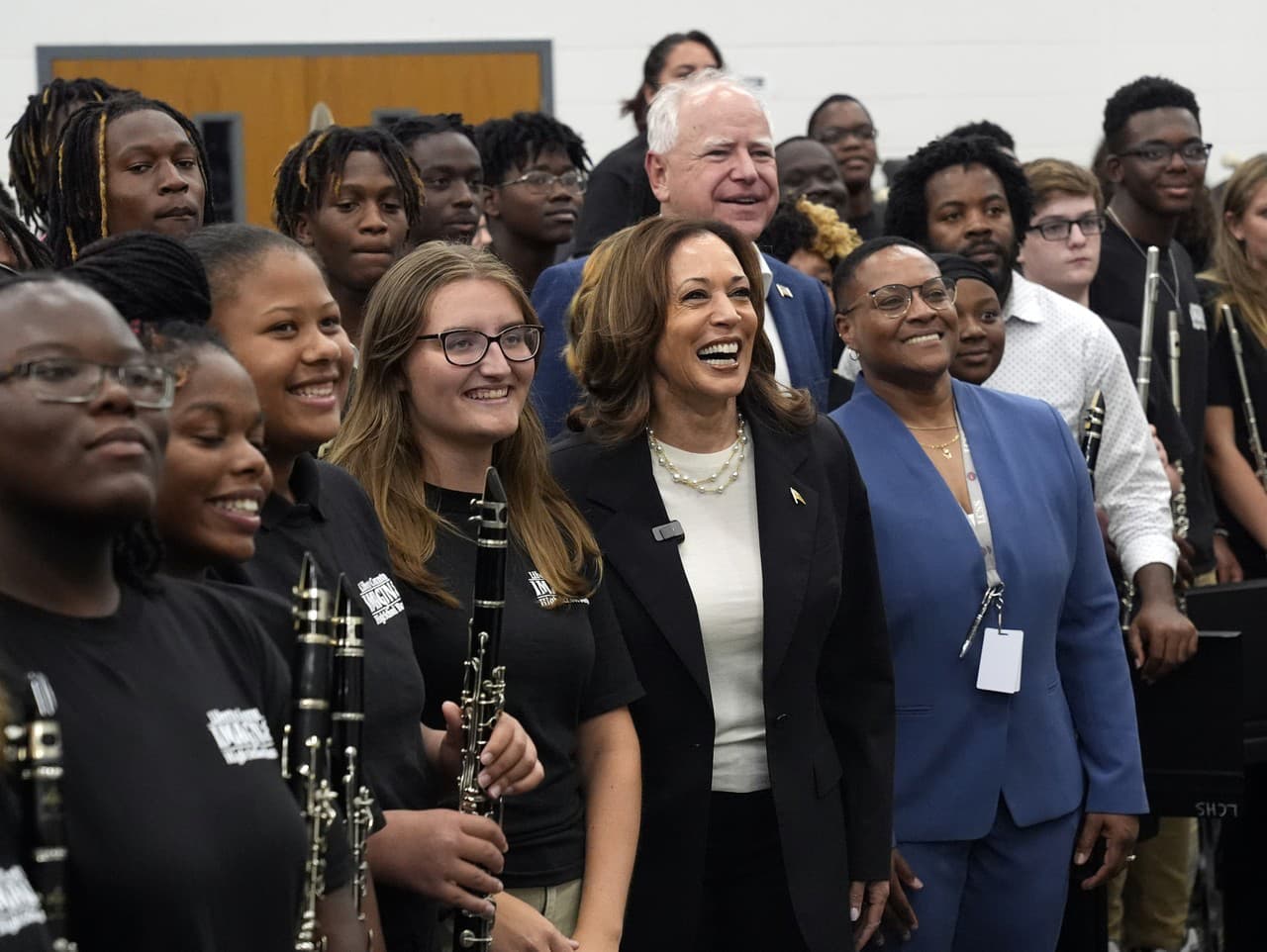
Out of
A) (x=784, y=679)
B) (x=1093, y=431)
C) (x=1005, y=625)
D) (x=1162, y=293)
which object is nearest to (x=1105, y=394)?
(x=1093, y=431)

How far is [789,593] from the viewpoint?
350cm

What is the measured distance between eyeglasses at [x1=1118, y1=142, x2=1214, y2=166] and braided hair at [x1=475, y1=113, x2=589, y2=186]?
188cm

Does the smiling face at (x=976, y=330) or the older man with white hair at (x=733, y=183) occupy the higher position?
the older man with white hair at (x=733, y=183)

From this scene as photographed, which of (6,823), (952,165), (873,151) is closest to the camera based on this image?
(6,823)

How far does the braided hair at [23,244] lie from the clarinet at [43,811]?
6.21 feet

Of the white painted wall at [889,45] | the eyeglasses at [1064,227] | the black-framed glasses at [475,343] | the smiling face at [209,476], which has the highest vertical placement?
the white painted wall at [889,45]

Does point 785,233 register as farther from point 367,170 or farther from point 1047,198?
point 367,170

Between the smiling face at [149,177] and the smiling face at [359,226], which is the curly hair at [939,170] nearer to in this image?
the smiling face at [359,226]

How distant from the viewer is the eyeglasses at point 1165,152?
246 inches

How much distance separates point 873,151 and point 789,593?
15.4ft

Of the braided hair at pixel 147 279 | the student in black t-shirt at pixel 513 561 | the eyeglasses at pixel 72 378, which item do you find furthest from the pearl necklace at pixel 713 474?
the eyeglasses at pixel 72 378

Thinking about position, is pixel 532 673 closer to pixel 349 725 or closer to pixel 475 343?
pixel 475 343

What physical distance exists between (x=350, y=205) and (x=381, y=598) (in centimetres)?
204

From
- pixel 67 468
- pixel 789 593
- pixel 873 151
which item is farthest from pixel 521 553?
pixel 873 151
